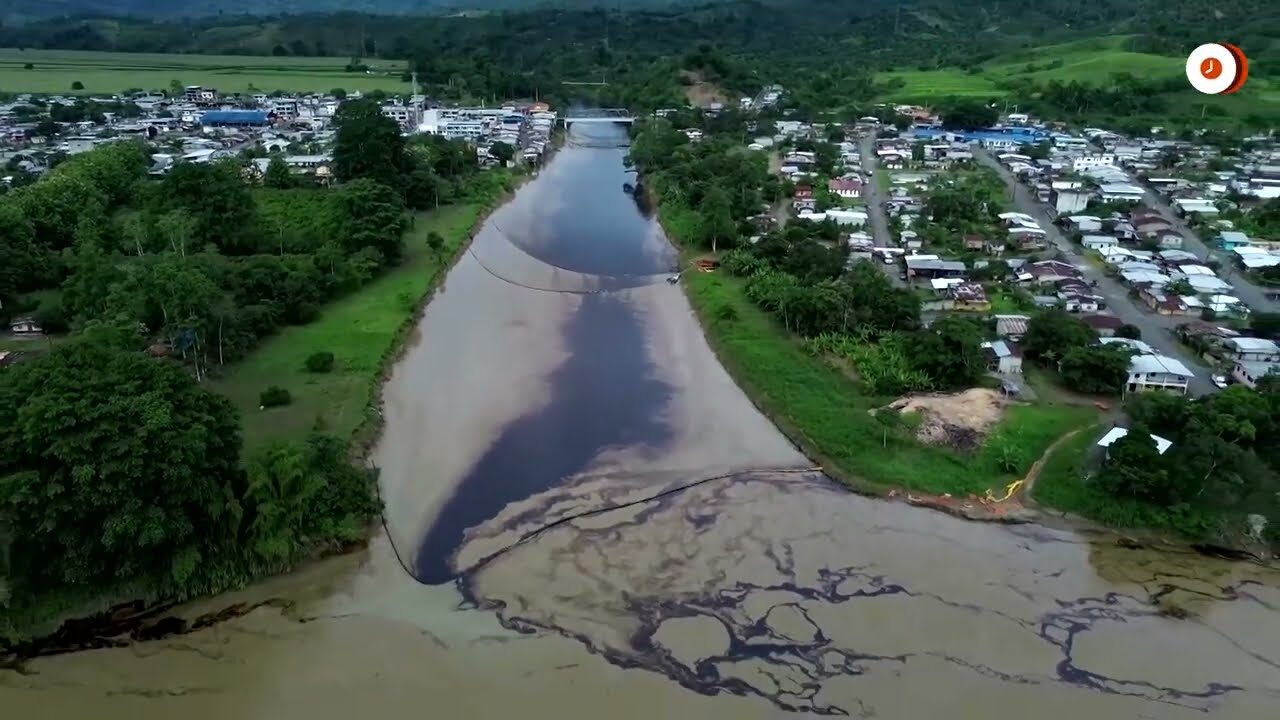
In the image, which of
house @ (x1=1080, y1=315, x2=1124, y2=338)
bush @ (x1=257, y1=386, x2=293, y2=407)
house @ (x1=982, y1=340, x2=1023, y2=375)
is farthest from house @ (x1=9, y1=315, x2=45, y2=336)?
house @ (x1=1080, y1=315, x2=1124, y2=338)

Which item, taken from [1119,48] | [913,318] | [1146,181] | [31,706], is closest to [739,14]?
[1119,48]

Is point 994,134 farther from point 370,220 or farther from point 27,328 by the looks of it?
point 27,328

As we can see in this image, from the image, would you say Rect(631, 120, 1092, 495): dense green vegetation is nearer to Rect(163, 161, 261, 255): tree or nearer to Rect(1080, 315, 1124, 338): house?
Rect(1080, 315, 1124, 338): house

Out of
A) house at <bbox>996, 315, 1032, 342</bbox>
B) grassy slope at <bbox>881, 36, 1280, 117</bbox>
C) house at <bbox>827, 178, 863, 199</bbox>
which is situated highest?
grassy slope at <bbox>881, 36, 1280, 117</bbox>

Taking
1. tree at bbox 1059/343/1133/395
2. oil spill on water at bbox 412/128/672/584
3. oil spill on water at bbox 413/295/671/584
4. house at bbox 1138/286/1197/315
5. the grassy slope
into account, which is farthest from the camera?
the grassy slope

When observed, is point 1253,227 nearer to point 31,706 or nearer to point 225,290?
point 225,290

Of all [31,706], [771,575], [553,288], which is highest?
[553,288]

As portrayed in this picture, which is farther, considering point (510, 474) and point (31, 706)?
point (510, 474)

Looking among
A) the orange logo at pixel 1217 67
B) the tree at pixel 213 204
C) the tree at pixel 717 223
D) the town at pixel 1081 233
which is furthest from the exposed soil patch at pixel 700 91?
the orange logo at pixel 1217 67
